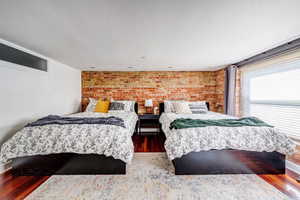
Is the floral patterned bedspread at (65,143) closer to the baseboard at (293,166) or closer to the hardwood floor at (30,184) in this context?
the hardwood floor at (30,184)

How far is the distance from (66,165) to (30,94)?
159 centimetres

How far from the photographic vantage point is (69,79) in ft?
12.4

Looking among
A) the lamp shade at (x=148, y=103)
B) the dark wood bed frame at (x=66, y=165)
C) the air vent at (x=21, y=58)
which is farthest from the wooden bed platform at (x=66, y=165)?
the lamp shade at (x=148, y=103)

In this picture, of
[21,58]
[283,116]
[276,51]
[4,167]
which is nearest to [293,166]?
[283,116]

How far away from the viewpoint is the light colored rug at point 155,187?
151 centimetres

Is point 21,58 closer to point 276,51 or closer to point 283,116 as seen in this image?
point 276,51

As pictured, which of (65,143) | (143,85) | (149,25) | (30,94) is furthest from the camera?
(143,85)

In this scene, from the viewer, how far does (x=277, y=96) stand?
8.25 feet

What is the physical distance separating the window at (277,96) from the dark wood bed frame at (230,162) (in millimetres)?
729

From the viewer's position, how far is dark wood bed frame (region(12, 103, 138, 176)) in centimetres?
188

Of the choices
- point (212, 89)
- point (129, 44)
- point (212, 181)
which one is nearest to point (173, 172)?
point (212, 181)

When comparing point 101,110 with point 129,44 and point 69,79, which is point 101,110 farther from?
point 129,44

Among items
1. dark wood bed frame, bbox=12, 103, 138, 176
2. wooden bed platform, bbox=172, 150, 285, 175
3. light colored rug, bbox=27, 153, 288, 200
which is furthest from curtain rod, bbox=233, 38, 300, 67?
dark wood bed frame, bbox=12, 103, 138, 176

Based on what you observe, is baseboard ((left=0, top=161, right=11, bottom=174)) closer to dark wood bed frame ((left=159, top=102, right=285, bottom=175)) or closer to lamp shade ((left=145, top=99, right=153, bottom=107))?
dark wood bed frame ((left=159, top=102, right=285, bottom=175))
